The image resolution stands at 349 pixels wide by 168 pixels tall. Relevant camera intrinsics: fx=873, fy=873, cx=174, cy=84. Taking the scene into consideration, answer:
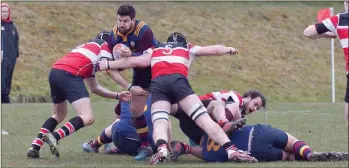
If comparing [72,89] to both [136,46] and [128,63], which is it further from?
[136,46]

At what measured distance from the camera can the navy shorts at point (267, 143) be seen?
359 inches

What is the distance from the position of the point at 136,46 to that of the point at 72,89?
0.89 m

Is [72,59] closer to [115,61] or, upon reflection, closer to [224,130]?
[115,61]

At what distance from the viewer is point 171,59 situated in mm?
9406

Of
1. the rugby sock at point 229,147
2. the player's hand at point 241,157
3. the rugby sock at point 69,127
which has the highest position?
the rugby sock at point 69,127

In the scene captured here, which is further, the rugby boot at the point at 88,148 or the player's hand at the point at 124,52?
the rugby boot at the point at 88,148

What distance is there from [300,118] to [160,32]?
1302cm

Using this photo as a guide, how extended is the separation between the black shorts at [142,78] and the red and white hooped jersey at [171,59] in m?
0.97

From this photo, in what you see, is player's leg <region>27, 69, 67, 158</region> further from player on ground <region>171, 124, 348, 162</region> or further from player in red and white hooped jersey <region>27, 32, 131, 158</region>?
player on ground <region>171, 124, 348, 162</region>

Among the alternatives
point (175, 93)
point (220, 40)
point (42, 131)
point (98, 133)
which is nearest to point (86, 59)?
point (42, 131)

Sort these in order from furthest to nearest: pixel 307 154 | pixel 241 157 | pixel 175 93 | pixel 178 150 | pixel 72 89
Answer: pixel 72 89 → pixel 178 150 → pixel 175 93 → pixel 307 154 → pixel 241 157

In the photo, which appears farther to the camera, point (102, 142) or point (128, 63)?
point (102, 142)

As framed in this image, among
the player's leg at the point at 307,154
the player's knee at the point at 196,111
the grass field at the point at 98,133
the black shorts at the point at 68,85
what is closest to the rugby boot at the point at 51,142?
the grass field at the point at 98,133

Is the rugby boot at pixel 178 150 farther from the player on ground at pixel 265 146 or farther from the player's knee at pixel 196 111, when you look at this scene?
the player's knee at pixel 196 111
